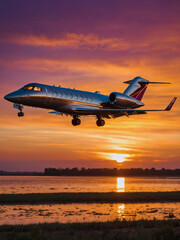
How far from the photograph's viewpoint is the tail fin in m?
47.5

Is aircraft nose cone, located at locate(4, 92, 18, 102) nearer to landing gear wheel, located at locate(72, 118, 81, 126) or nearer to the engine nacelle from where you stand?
landing gear wheel, located at locate(72, 118, 81, 126)

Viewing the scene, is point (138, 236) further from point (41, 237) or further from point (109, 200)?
point (109, 200)

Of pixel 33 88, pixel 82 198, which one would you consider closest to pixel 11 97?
pixel 33 88

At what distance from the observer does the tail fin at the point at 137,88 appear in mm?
47531

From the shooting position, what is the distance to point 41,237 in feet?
88.3

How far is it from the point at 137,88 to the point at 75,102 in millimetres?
15092

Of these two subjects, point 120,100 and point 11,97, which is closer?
point 11,97

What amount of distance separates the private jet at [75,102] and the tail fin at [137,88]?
16.7 feet

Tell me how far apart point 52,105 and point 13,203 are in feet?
151

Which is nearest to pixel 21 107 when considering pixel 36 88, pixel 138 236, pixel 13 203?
pixel 36 88

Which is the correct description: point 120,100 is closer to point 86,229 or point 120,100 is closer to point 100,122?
point 100,122

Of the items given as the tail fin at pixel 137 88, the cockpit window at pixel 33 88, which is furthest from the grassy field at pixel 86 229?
the tail fin at pixel 137 88

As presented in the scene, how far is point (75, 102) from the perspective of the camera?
3512 cm

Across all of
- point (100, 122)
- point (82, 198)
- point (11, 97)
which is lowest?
point (82, 198)
